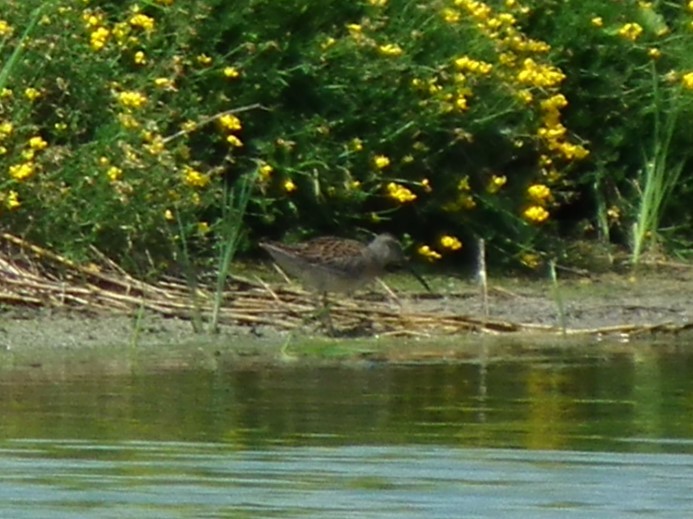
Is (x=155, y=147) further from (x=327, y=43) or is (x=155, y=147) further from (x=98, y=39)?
(x=327, y=43)

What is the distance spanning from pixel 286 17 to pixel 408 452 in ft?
16.1

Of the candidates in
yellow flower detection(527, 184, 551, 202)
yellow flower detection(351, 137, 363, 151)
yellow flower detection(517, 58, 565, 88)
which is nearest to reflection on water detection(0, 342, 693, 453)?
yellow flower detection(351, 137, 363, 151)

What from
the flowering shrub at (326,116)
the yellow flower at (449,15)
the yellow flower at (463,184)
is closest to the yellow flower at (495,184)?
the flowering shrub at (326,116)

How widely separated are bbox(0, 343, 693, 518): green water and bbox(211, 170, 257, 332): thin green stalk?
74 cm

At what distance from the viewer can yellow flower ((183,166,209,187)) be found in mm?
11219

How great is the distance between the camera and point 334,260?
433 inches

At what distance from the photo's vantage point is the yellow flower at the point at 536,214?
12.7m

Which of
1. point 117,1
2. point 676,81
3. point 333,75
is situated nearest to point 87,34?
point 117,1

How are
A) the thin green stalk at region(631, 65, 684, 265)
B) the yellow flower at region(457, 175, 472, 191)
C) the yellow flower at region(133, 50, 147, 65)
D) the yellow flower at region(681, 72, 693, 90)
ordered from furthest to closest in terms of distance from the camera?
the yellow flower at region(681, 72, 693, 90) < the thin green stalk at region(631, 65, 684, 265) < the yellow flower at region(457, 175, 472, 191) < the yellow flower at region(133, 50, 147, 65)

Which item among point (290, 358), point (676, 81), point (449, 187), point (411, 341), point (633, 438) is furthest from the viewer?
point (676, 81)

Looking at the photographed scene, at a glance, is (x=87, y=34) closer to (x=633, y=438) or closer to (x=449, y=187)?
(x=449, y=187)

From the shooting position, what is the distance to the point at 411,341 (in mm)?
10672

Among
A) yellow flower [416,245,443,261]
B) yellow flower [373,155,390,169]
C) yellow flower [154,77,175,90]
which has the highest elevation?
yellow flower [154,77,175,90]

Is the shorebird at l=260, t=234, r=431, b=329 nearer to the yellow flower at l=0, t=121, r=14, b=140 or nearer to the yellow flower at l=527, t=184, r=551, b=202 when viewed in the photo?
the yellow flower at l=0, t=121, r=14, b=140
